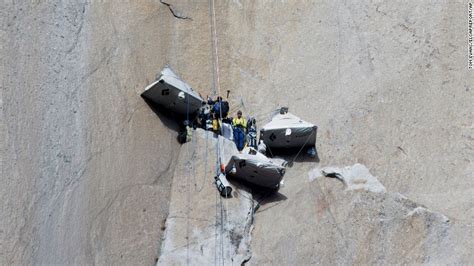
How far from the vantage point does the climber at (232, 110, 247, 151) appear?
27984 millimetres

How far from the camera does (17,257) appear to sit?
834 inches

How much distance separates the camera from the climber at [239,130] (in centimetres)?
2798

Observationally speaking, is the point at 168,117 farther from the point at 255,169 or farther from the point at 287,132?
the point at 287,132

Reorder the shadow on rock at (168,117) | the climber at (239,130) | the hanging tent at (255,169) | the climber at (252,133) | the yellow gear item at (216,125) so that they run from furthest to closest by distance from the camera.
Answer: the climber at (252,133) → the climber at (239,130) → the yellow gear item at (216,125) → the shadow on rock at (168,117) → the hanging tent at (255,169)

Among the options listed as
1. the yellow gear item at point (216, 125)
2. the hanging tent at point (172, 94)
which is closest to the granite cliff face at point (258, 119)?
the hanging tent at point (172, 94)

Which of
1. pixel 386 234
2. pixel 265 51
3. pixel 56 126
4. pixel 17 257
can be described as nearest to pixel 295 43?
pixel 265 51

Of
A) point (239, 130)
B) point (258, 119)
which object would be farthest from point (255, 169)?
point (258, 119)

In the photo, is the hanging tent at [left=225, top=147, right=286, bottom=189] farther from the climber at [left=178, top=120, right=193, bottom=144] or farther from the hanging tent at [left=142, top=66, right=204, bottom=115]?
the hanging tent at [left=142, top=66, right=204, bottom=115]

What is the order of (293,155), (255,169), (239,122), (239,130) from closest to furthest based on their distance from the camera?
(255,169) < (239,130) < (239,122) < (293,155)

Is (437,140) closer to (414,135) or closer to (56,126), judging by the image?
(414,135)

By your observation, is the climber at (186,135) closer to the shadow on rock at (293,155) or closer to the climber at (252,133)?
the climber at (252,133)

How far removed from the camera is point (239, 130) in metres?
28.2

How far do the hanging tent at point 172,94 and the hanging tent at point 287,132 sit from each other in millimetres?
2459

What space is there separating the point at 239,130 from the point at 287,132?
Result: 1.59 metres
